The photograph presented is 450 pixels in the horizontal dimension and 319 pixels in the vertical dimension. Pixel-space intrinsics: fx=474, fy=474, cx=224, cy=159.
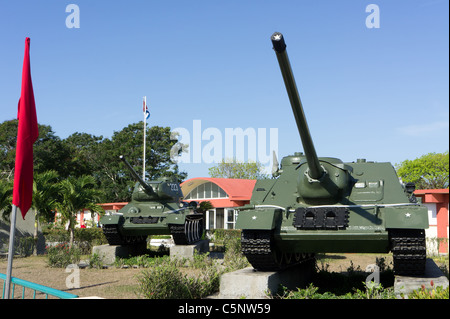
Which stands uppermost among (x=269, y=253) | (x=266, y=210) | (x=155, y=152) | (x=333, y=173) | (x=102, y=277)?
(x=155, y=152)

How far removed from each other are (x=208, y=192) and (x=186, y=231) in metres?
18.3

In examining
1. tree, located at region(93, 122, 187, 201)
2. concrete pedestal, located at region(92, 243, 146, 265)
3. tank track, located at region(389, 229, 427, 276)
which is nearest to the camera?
tank track, located at region(389, 229, 427, 276)

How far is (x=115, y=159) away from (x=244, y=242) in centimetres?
3554

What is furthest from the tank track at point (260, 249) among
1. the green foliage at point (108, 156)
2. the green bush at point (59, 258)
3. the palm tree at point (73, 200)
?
the green foliage at point (108, 156)

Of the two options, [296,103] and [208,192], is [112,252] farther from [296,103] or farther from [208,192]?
[208,192]

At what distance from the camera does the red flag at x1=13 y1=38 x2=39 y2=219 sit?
21.1 feet

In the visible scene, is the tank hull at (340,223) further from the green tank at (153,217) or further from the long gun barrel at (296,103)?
the green tank at (153,217)

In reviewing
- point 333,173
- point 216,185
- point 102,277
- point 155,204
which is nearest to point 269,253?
point 333,173

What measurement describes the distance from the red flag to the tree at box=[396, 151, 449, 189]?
52.1 m

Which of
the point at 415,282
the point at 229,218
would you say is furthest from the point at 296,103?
the point at 229,218

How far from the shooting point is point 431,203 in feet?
66.8

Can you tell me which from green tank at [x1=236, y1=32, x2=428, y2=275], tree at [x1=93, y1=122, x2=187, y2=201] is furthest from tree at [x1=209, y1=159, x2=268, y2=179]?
green tank at [x1=236, y1=32, x2=428, y2=275]

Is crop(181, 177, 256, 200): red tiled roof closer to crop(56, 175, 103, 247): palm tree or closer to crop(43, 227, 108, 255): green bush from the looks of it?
crop(43, 227, 108, 255): green bush
